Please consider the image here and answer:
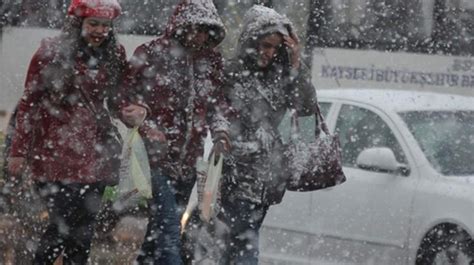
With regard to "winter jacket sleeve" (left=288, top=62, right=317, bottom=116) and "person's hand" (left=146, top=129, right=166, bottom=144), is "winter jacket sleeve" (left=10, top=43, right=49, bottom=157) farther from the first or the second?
"winter jacket sleeve" (left=288, top=62, right=317, bottom=116)

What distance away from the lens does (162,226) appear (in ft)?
23.4

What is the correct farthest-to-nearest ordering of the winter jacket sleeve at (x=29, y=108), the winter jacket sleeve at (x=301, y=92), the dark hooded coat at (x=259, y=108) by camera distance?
the winter jacket sleeve at (x=301, y=92)
the dark hooded coat at (x=259, y=108)
the winter jacket sleeve at (x=29, y=108)

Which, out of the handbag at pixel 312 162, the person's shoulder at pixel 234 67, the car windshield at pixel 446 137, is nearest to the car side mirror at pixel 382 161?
the car windshield at pixel 446 137

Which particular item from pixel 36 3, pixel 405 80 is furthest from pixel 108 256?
pixel 36 3

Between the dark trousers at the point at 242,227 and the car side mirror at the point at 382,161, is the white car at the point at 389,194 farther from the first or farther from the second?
the dark trousers at the point at 242,227

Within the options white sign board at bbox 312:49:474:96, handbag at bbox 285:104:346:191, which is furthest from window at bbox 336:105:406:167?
white sign board at bbox 312:49:474:96

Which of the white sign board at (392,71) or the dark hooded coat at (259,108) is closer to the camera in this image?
the dark hooded coat at (259,108)

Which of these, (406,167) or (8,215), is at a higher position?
(406,167)

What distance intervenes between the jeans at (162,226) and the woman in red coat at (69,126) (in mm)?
358

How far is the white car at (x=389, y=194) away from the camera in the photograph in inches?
322

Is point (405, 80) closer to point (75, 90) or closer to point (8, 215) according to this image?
point (8, 215)

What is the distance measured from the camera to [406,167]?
8453mm

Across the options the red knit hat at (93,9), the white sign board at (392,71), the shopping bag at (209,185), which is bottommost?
the white sign board at (392,71)

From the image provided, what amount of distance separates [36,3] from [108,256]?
10.5 meters
